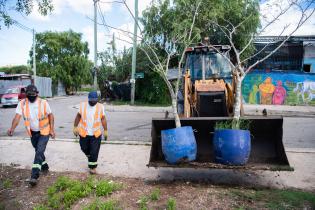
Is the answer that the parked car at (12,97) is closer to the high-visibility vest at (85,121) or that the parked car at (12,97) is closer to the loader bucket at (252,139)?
the high-visibility vest at (85,121)

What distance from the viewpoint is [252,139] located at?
18.4 feet

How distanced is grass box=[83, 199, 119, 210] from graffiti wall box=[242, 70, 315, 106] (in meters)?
20.1

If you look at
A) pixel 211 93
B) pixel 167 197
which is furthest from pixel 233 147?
pixel 211 93

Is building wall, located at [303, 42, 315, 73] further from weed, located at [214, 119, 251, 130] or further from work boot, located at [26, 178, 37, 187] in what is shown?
work boot, located at [26, 178, 37, 187]

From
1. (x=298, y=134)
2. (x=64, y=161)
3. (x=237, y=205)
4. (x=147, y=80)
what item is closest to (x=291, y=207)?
(x=237, y=205)

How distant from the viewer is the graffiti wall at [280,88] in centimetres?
2161

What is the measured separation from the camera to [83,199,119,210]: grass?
4.15 meters

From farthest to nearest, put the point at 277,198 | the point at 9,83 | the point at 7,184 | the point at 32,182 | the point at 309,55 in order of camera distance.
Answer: the point at 9,83 < the point at 309,55 < the point at 7,184 < the point at 32,182 < the point at 277,198

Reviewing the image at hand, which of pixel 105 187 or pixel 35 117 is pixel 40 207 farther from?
pixel 35 117

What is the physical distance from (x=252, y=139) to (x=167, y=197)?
209 cm

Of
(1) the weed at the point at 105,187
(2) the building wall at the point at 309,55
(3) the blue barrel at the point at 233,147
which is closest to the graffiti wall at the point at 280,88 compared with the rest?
(2) the building wall at the point at 309,55

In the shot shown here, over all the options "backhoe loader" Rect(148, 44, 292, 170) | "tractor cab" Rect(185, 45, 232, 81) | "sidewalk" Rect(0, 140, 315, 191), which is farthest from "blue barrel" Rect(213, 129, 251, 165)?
"tractor cab" Rect(185, 45, 232, 81)

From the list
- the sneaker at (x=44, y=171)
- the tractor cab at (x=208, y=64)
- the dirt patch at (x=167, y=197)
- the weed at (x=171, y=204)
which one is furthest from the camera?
the tractor cab at (x=208, y=64)

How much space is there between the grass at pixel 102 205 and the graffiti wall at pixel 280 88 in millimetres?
20127
